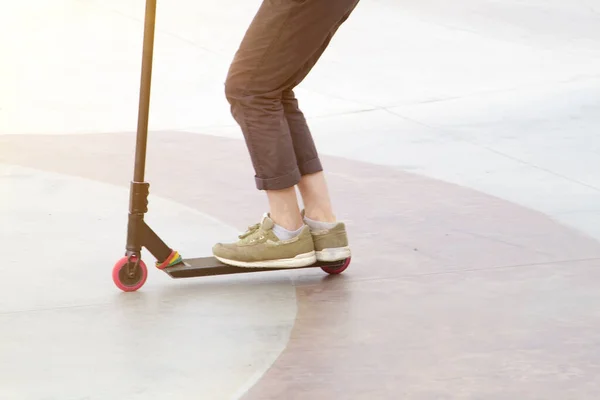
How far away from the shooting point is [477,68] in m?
8.53

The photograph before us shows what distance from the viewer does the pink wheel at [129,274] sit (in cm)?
382

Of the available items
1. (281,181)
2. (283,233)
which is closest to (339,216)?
(283,233)

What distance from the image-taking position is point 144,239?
3.88 meters

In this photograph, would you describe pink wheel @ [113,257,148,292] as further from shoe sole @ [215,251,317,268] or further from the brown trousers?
the brown trousers

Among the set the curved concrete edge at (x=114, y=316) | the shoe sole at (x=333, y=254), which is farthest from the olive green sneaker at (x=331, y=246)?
the curved concrete edge at (x=114, y=316)

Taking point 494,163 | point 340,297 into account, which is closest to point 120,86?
point 494,163

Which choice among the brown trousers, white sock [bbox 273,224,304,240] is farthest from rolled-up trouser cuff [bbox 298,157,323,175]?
white sock [bbox 273,224,304,240]

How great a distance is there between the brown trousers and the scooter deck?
0.31 m

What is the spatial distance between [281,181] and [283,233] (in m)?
0.21

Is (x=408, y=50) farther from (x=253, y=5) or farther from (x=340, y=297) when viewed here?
(x=340, y=297)

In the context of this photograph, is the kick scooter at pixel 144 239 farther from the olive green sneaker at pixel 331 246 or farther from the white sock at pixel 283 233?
the olive green sneaker at pixel 331 246

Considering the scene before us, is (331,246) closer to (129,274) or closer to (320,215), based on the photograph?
(320,215)

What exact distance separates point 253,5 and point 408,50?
183 cm

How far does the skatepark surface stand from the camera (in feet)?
10.4
